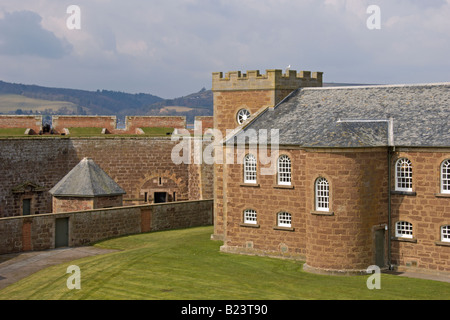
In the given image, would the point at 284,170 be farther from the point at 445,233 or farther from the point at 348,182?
the point at 445,233

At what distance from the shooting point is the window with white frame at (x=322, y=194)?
31.8 metres

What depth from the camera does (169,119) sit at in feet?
224

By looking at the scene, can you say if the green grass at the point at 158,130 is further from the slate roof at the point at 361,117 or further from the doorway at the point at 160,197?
the slate roof at the point at 361,117

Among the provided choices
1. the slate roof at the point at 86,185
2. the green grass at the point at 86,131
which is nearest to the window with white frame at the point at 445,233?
the slate roof at the point at 86,185

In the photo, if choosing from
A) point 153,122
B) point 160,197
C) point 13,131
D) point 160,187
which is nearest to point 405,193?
point 160,187

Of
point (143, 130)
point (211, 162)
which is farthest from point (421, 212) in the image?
point (143, 130)

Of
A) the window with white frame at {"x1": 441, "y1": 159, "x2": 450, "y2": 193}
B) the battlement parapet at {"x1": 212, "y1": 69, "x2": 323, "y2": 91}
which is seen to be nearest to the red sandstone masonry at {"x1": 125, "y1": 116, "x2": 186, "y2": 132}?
the battlement parapet at {"x1": 212, "y1": 69, "x2": 323, "y2": 91}

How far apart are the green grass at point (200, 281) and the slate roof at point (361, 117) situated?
18.2 ft

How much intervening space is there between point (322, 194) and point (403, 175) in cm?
355

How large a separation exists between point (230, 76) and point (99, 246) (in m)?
11.5

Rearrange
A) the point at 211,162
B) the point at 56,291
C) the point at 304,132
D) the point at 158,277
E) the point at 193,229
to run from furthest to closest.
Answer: the point at 211,162
the point at 193,229
the point at 304,132
the point at 158,277
the point at 56,291

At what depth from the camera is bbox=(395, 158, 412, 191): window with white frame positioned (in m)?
32.2

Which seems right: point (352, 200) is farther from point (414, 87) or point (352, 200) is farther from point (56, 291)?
point (56, 291)

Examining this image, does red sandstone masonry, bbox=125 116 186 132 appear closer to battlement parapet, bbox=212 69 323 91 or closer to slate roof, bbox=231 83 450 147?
battlement parapet, bbox=212 69 323 91
